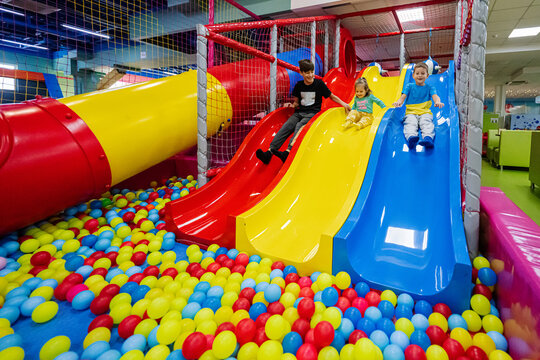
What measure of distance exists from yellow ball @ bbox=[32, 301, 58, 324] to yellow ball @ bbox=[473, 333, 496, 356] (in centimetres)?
179

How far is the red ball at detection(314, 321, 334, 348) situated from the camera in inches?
42.7

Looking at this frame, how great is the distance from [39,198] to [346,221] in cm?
195

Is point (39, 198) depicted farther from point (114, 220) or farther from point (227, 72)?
point (227, 72)

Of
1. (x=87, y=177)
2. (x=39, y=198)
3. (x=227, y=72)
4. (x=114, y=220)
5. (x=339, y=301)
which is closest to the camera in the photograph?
(x=339, y=301)

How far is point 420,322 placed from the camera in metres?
1.26

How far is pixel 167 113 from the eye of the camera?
278 cm

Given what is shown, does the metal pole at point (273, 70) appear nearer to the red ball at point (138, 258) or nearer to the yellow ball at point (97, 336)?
the red ball at point (138, 258)

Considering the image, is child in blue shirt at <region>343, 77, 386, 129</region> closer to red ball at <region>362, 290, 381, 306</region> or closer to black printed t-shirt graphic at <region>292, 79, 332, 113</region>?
black printed t-shirt graphic at <region>292, 79, 332, 113</region>

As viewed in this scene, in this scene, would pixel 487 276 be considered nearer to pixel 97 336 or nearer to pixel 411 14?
pixel 97 336

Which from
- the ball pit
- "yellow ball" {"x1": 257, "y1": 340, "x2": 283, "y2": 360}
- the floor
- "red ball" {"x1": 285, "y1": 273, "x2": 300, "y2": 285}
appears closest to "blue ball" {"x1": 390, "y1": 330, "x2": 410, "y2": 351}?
the ball pit

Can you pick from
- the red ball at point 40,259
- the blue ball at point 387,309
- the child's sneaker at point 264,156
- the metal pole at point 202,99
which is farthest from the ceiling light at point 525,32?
the red ball at point 40,259

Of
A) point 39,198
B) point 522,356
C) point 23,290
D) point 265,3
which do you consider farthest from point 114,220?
point 265,3

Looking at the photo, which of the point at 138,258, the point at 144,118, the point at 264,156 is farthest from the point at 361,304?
the point at 144,118

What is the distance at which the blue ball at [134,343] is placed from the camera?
1.12m
